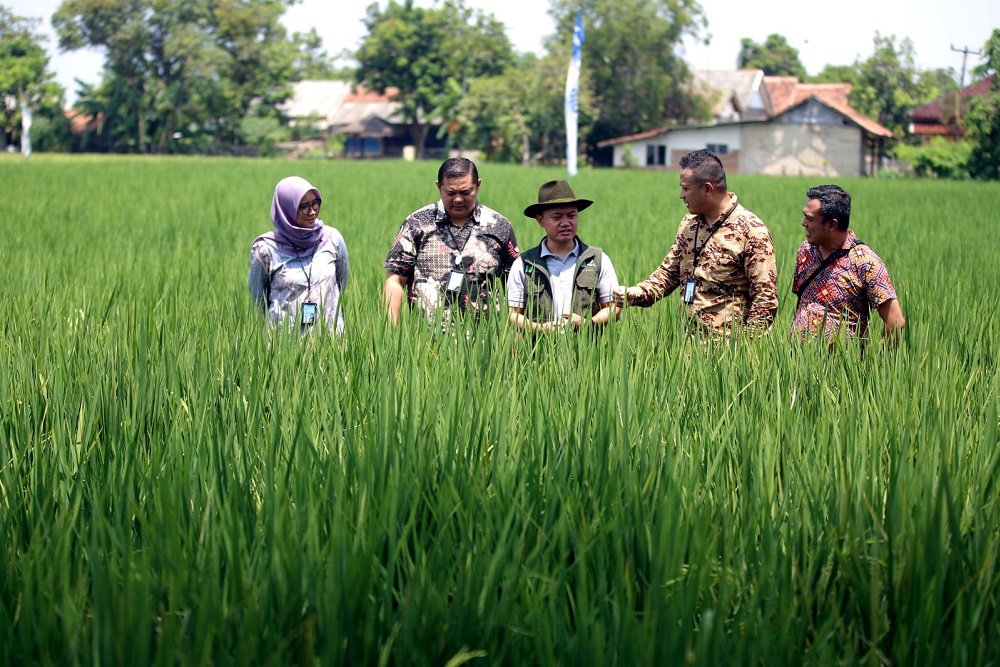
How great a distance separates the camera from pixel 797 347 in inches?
138

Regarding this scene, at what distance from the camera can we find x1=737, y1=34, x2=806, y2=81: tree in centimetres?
9312

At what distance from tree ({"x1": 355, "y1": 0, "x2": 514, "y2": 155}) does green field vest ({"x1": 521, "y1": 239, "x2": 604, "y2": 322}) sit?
2131 inches

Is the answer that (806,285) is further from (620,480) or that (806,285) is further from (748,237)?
(620,480)

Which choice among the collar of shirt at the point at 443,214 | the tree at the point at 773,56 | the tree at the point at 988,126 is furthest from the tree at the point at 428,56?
the collar of shirt at the point at 443,214

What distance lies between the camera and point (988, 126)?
32312mm

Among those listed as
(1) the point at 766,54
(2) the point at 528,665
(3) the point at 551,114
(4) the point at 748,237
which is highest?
(1) the point at 766,54

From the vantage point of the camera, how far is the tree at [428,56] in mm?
58062

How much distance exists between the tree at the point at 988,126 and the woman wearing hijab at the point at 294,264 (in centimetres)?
3192

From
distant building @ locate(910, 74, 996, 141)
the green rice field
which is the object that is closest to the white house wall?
distant building @ locate(910, 74, 996, 141)

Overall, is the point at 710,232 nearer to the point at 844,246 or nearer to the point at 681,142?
the point at 844,246

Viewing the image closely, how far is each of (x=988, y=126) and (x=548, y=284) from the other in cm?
3226

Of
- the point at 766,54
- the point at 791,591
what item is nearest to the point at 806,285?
the point at 791,591

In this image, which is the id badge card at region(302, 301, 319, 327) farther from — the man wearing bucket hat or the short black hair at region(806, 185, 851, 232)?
the short black hair at region(806, 185, 851, 232)

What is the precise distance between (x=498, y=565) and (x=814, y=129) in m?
42.3
